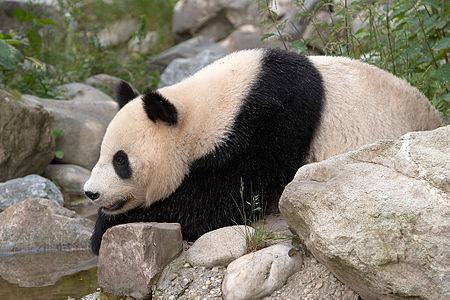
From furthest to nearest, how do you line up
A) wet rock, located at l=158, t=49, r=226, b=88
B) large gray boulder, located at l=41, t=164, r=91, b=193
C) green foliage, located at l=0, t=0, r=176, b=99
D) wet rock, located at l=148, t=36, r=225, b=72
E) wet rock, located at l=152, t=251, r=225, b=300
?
wet rock, located at l=148, t=36, r=225, b=72, wet rock, located at l=158, t=49, r=226, b=88, green foliage, located at l=0, t=0, r=176, b=99, large gray boulder, located at l=41, t=164, r=91, b=193, wet rock, located at l=152, t=251, r=225, b=300

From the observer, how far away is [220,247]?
11.6 ft

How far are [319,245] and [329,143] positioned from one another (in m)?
1.24

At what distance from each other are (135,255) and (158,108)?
0.94m

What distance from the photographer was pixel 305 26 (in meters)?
8.55

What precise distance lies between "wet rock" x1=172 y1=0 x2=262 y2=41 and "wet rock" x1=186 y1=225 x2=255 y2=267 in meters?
9.87

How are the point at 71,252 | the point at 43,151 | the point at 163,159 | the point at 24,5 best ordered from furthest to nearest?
the point at 24,5 → the point at 43,151 → the point at 71,252 → the point at 163,159

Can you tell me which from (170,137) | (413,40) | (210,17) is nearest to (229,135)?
(170,137)

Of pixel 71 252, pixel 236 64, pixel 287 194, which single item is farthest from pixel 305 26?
pixel 287 194

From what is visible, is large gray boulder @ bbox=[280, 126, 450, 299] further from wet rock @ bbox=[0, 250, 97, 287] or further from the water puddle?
wet rock @ bbox=[0, 250, 97, 287]

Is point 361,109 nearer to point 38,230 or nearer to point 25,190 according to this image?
point 38,230

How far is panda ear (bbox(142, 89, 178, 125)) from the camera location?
12.4 ft

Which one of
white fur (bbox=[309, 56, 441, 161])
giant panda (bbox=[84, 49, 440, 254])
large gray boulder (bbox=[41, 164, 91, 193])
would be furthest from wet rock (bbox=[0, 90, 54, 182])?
white fur (bbox=[309, 56, 441, 161])

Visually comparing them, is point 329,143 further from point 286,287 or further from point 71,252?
point 71,252

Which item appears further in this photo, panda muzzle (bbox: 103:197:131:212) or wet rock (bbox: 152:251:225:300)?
panda muzzle (bbox: 103:197:131:212)
